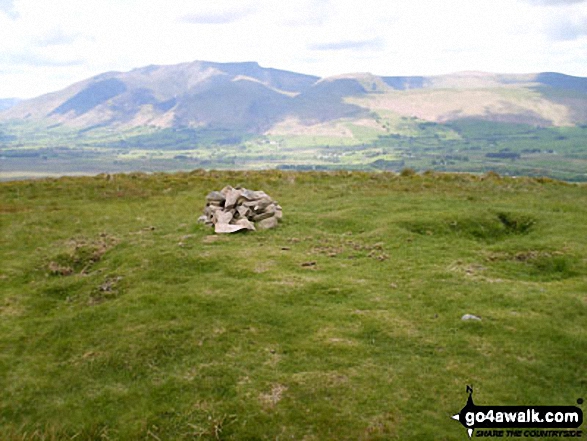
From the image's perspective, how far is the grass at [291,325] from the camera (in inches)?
461

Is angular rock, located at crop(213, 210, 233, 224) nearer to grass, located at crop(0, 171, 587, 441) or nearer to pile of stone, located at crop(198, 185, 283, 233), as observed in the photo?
pile of stone, located at crop(198, 185, 283, 233)

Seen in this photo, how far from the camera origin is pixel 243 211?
29.8 metres

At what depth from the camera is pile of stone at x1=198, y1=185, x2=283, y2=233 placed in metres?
29.2

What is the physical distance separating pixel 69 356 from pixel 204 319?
4.42 m

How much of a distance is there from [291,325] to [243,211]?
580 inches

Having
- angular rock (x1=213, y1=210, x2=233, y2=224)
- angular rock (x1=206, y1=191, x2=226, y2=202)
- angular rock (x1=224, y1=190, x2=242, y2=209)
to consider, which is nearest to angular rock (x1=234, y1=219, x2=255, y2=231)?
angular rock (x1=213, y1=210, x2=233, y2=224)

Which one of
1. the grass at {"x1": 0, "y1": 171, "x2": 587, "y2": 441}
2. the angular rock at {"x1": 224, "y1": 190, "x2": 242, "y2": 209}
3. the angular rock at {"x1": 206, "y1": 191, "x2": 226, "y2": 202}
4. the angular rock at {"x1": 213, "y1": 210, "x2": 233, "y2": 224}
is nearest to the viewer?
the grass at {"x1": 0, "y1": 171, "x2": 587, "y2": 441}

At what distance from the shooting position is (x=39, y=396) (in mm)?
13102

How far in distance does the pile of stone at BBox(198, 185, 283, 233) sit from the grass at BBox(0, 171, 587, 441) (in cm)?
131

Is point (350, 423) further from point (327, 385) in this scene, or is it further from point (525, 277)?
point (525, 277)

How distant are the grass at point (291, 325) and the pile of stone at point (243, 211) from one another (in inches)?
51.7

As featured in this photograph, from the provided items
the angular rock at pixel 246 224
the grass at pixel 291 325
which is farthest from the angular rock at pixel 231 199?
the grass at pixel 291 325

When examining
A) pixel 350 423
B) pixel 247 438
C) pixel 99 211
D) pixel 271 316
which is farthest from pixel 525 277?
pixel 99 211

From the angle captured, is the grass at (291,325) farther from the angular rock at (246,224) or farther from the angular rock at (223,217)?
the angular rock at (223,217)
